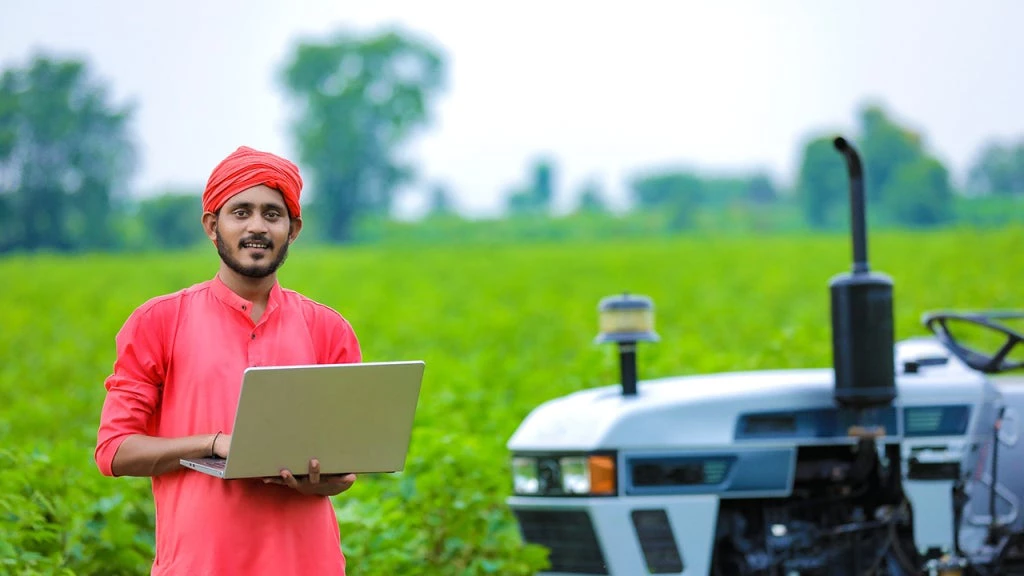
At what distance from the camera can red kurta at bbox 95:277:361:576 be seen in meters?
3.20

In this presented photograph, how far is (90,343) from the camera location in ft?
68.6

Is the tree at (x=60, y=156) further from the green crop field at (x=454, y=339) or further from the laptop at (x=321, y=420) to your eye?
the laptop at (x=321, y=420)

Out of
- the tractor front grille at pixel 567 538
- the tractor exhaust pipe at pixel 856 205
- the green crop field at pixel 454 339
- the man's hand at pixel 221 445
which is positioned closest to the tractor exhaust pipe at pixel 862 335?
the tractor exhaust pipe at pixel 856 205

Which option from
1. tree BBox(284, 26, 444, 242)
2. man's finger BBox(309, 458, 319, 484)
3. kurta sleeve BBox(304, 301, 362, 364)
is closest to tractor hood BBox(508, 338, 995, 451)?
kurta sleeve BBox(304, 301, 362, 364)

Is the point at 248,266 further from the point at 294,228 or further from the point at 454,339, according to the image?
the point at 454,339

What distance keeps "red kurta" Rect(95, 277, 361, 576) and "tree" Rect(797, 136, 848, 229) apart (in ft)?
194

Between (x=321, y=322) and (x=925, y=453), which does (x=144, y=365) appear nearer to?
(x=321, y=322)

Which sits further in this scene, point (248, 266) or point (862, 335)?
point (862, 335)

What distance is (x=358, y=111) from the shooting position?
94.1 meters

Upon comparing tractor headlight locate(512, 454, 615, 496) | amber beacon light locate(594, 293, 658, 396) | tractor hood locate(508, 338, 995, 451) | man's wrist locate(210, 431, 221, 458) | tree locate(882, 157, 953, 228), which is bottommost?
tractor headlight locate(512, 454, 615, 496)

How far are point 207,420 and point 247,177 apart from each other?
0.50 metres

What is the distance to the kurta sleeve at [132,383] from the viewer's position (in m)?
3.21

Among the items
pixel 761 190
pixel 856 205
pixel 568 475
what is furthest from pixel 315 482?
pixel 761 190

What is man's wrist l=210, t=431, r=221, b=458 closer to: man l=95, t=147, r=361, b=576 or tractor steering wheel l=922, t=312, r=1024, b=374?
man l=95, t=147, r=361, b=576
